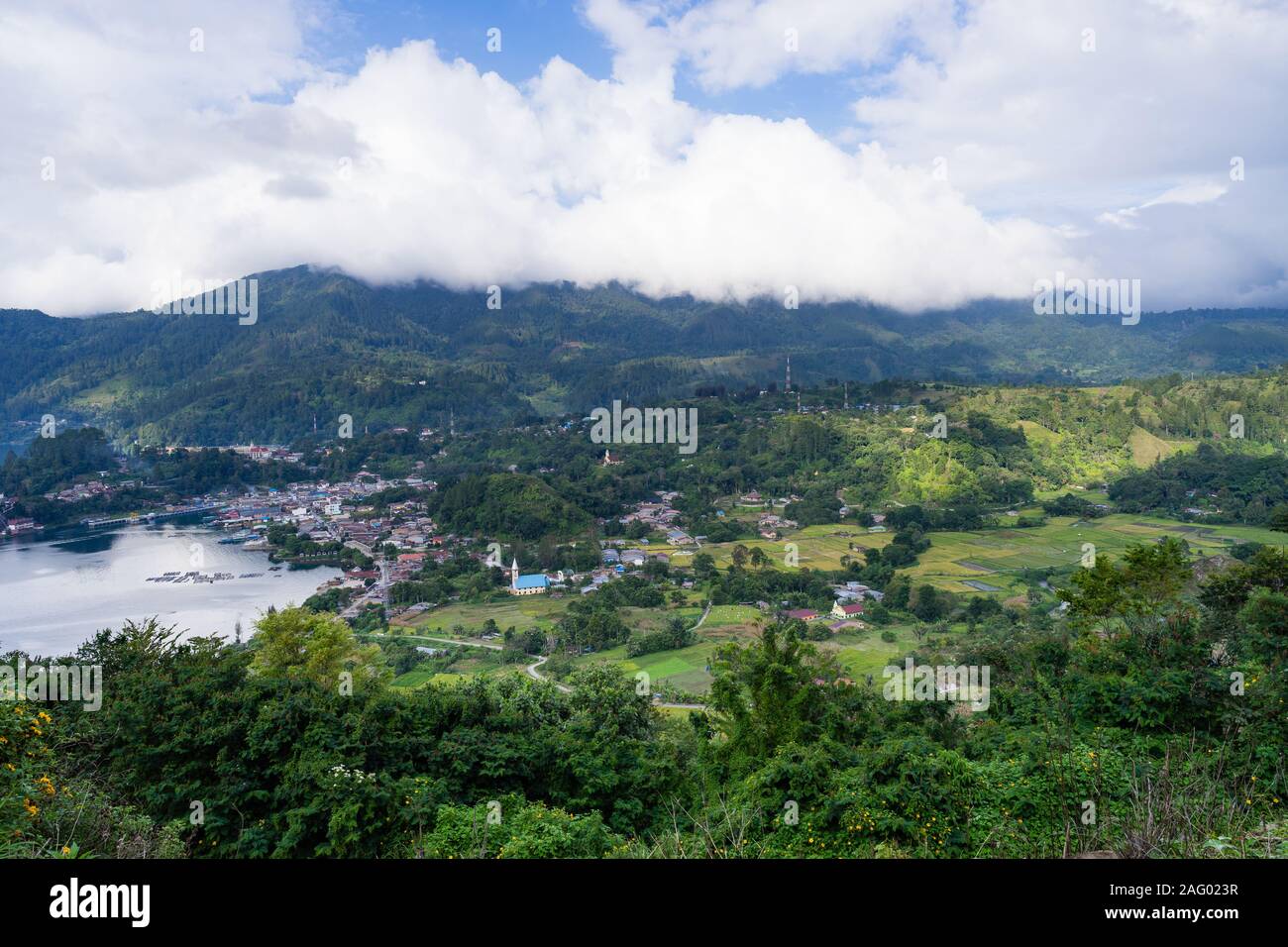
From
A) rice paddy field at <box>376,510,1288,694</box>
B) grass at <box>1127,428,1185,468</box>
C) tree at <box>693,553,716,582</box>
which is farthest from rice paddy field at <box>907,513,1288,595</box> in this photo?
grass at <box>1127,428,1185,468</box>

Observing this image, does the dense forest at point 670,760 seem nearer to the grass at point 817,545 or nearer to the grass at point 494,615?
the grass at point 494,615

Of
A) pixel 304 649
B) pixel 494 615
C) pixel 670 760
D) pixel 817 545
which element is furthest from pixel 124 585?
pixel 670 760

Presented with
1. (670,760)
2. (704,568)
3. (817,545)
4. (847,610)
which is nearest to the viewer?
(670,760)

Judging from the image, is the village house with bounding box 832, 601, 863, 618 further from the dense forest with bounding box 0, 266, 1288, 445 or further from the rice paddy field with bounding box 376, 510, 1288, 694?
the dense forest with bounding box 0, 266, 1288, 445

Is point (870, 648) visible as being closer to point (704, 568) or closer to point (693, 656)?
point (693, 656)
